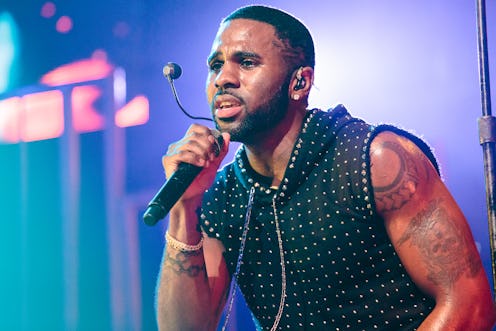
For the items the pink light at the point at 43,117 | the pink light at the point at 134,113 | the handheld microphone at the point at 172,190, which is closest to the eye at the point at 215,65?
the handheld microphone at the point at 172,190

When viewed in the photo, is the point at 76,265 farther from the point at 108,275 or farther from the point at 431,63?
the point at 431,63

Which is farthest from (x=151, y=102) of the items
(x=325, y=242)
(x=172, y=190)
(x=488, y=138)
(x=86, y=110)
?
(x=488, y=138)

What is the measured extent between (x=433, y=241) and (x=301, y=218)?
0.46 meters

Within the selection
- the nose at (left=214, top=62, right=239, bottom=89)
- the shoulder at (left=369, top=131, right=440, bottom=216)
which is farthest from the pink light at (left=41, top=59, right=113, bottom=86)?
the shoulder at (left=369, top=131, right=440, bottom=216)

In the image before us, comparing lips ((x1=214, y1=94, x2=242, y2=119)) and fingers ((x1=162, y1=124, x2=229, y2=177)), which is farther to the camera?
lips ((x1=214, y1=94, x2=242, y2=119))

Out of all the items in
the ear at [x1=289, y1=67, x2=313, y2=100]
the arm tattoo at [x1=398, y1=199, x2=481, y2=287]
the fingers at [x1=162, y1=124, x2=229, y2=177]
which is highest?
the ear at [x1=289, y1=67, x2=313, y2=100]

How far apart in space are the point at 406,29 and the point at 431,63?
213 mm

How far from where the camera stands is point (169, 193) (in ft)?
4.92

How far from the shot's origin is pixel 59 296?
374 centimetres

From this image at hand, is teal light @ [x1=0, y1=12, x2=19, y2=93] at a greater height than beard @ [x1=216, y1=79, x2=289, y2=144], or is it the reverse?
teal light @ [x1=0, y1=12, x2=19, y2=93]

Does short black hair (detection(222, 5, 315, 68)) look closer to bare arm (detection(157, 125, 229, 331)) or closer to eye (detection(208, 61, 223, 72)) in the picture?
eye (detection(208, 61, 223, 72))

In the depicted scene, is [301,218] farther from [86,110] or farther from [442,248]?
[86,110]

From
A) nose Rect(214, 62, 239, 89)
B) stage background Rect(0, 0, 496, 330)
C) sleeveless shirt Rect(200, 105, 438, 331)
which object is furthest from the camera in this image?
stage background Rect(0, 0, 496, 330)

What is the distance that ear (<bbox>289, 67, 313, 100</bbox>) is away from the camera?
2.08 m
